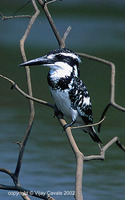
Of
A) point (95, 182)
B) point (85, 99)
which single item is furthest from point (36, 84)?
point (85, 99)

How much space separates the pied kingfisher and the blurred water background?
865 mm

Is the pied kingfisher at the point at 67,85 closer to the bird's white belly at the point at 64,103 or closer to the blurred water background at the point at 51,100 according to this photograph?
the bird's white belly at the point at 64,103

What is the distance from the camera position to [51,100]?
14.5 ft

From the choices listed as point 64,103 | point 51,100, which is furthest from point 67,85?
point 51,100

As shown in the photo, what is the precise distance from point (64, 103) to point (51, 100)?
235 cm

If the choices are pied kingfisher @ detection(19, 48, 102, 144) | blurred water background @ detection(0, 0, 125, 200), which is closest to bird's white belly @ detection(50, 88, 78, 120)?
pied kingfisher @ detection(19, 48, 102, 144)

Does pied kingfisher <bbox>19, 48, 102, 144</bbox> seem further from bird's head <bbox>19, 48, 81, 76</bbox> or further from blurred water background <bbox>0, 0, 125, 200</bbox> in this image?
blurred water background <bbox>0, 0, 125, 200</bbox>

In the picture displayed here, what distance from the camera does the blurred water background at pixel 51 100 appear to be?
312 centimetres

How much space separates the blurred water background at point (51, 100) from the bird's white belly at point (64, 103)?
882mm

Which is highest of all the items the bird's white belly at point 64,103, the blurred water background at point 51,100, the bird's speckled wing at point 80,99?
the blurred water background at point 51,100

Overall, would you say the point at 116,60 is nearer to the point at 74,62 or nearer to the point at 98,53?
the point at 98,53

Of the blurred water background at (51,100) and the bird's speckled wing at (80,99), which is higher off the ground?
the blurred water background at (51,100)

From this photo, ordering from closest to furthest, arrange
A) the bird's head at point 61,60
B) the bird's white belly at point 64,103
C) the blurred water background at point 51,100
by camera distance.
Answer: the bird's head at point 61,60 < the bird's white belly at point 64,103 < the blurred water background at point 51,100

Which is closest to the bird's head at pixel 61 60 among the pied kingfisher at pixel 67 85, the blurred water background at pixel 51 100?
the pied kingfisher at pixel 67 85
